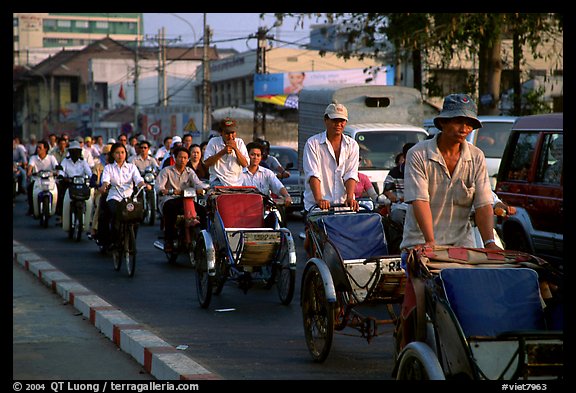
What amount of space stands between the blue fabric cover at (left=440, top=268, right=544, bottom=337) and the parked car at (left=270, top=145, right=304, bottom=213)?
12.5m

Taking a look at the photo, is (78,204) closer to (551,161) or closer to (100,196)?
(100,196)

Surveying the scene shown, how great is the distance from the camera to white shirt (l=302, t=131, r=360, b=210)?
8.98 metres

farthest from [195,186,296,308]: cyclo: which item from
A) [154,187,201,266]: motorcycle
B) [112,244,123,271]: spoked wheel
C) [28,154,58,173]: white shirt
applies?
[28,154,58,173]: white shirt

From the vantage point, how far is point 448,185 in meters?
6.39

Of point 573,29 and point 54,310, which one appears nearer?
point 573,29

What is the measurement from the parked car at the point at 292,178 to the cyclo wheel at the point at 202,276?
711cm

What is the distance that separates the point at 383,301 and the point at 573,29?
2.40 meters

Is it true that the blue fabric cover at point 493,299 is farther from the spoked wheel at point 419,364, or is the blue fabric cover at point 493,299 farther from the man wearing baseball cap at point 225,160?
the man wearing baseball cap at point 225,160

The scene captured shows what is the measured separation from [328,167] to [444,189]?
8.88 feet

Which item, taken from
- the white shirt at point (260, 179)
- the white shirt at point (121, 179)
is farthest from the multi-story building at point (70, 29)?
the white shirt at point (260, 179)

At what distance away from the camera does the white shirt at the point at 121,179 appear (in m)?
14.3
